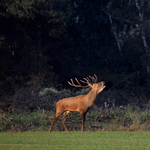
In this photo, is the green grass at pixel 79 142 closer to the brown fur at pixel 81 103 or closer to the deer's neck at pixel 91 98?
the brown fur at pixel 81 103

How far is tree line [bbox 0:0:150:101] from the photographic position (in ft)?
90.1

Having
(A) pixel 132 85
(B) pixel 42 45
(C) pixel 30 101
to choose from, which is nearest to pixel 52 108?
(C) pixel 30 101

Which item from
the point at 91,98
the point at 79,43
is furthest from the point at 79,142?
the point at 79,43

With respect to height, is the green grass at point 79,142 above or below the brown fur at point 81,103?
below

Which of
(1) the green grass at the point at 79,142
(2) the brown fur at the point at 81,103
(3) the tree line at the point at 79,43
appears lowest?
(1) the green grass at the point at 79,142

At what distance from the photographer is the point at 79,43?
116 ft

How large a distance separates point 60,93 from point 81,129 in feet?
24.1

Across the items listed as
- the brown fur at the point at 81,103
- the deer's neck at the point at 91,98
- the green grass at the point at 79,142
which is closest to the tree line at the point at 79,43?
the brown fur at the point at 81,103

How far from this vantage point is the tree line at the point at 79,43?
2747 cm

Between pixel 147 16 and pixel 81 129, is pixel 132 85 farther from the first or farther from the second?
pixel 81 129

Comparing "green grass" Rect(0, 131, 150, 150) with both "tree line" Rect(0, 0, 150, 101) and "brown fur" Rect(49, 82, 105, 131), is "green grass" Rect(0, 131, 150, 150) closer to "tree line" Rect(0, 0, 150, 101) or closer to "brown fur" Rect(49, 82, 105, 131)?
"brown fur" Rect(49, 82, 105, 131)

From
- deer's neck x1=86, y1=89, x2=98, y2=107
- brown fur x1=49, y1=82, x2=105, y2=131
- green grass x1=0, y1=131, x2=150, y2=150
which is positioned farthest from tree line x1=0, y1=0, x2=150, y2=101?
green grass x1=0, y1=131, x2=150, y2=150

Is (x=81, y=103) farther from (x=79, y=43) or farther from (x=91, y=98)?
(x=79, y=43)

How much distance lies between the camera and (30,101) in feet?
58.9
